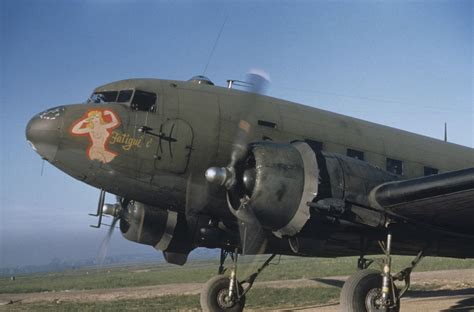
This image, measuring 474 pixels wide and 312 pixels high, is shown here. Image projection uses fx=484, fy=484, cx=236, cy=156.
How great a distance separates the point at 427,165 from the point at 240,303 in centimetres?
582

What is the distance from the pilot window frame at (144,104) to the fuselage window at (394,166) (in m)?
5.73

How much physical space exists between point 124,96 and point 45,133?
68.8 inches

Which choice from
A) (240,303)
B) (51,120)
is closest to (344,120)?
(240,303)

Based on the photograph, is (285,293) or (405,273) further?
(285,293)

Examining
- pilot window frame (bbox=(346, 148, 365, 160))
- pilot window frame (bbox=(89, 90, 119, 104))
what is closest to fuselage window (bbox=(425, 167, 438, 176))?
pilot window frame (bbox=(346, 148, 365, 160))

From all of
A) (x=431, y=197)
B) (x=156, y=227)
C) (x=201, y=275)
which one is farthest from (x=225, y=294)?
(x=201, y=275)

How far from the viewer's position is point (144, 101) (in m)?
9.85

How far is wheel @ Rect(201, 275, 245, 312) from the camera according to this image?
11180mm

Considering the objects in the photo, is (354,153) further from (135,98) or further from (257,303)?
(257,303)

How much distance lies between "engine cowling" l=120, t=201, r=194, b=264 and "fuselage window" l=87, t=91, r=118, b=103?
2.68m

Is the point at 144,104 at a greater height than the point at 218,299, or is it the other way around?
the point at 144,104

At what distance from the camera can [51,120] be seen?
361 inches

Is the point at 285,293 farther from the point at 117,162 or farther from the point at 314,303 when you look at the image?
the point at 117,162

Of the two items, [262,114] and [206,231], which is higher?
[262,114]
